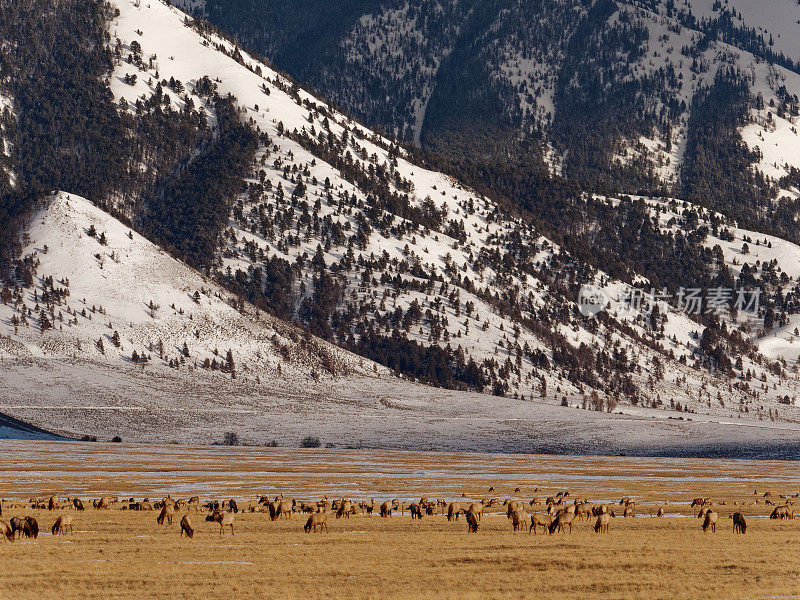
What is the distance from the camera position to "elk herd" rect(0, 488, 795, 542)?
60531mm

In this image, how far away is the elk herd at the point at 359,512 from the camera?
6053 centimetres

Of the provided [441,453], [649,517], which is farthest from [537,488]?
[441,453]

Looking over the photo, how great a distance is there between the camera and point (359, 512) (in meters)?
75.1

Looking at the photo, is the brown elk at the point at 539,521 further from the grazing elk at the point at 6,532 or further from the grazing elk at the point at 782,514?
the grazing elk at the point at 6,532

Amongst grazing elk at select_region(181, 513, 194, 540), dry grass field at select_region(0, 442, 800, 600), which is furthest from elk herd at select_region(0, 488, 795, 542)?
dry grass field at select_region(0, 442, 800, 600)

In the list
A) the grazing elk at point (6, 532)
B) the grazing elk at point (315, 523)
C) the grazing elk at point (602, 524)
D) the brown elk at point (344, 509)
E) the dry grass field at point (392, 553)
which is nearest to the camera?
the dry grass field at point (392, 553)

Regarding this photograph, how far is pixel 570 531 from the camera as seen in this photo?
62844mm

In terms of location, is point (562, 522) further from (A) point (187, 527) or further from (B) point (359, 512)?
(A) point (187, 527)

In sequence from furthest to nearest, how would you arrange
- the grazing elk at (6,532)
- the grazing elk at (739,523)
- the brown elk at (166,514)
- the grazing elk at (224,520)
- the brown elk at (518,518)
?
the brown elk at (166,514)
the brown elk at (518,518)
the grazing elk at (739,523)
the grazing elk at (224,520)
the grazing elk at (6,532)

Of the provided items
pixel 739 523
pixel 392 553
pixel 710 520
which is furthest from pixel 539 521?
pixel 392 553

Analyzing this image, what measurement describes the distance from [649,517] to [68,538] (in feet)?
132

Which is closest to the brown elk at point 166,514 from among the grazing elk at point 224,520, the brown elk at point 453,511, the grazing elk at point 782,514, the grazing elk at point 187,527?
the grazing elk at point 224,520

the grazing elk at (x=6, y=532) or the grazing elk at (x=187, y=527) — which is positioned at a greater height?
the grazing elk at (x=187, y=527)

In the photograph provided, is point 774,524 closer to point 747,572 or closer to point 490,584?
point 747,572
